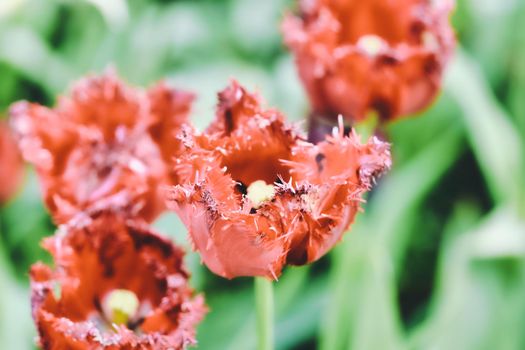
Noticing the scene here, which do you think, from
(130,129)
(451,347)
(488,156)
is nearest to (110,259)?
(130,129)

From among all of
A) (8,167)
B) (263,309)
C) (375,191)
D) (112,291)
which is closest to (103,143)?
(112,291)

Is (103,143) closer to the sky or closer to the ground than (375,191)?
closer to the ground

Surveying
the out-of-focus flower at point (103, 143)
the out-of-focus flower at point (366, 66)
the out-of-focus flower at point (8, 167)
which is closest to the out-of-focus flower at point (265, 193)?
the out-of-focus flower at point (103, 143)

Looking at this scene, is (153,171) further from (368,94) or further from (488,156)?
(488,156)

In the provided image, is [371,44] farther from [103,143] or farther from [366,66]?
[103,143]

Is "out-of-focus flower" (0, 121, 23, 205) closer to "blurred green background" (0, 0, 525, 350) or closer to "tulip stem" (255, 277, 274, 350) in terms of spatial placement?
"blurred green background" (0, 0, 525, 350)

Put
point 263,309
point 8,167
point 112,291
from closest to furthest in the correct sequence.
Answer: point 263,309
point 112,291
point 8,167
